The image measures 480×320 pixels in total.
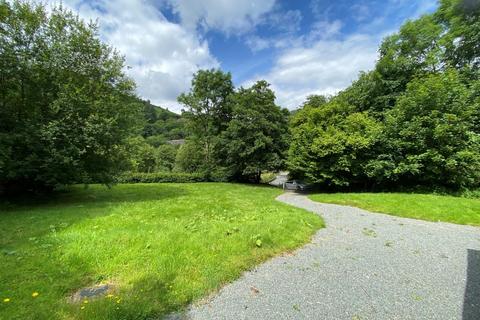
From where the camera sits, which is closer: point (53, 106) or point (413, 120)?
point (53, 106)

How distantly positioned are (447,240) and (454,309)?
3565 mm

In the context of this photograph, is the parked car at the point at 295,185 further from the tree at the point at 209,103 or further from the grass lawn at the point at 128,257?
the grass lawn at the point at 128,257

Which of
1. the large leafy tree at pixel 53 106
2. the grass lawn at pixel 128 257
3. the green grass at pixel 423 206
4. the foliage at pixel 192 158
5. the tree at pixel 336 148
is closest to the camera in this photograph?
the grass lawn at pixel 128 257

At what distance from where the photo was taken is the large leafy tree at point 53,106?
8.80 m

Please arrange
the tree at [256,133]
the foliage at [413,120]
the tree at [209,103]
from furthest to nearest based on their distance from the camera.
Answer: the tree at [209,103], the tree at [256,133], the foliage at [413,120]

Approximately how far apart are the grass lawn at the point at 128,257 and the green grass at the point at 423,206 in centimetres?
402

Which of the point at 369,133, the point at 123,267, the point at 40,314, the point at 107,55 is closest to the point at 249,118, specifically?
the point at 369,133

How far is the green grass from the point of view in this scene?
7.74m

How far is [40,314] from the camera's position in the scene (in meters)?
2.62

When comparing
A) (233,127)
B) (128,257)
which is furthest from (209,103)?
(128,257)

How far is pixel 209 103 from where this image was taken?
23891 millimetres

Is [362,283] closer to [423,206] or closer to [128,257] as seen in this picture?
[128,257]

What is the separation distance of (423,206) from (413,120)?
231 inches

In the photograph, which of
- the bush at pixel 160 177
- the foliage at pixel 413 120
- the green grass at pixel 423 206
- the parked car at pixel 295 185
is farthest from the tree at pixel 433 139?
the bush at pixel 160 177
